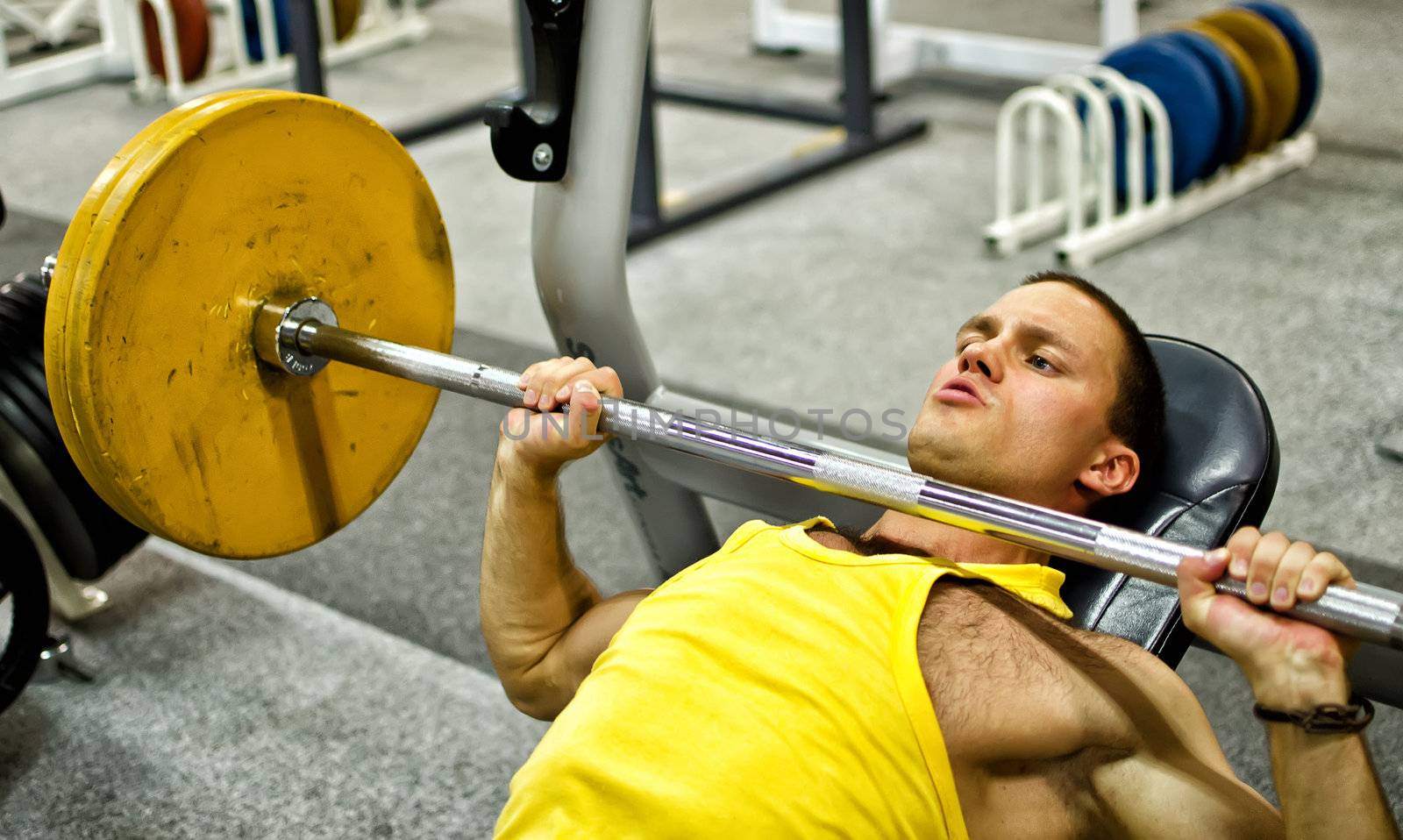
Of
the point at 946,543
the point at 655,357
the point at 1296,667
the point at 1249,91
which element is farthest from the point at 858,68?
the point at 1296,667

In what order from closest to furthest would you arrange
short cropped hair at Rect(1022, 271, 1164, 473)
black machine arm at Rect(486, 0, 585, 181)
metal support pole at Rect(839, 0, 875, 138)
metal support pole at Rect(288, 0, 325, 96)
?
1. short cropped hair at Rect(1022, 271, 1164, 473)
2. black machine arm at Rect(486, 0, 585, 181)
3. metal support pole at Rect(288, 0, 325, 96)
4. metal support pole at Rect(839, 0, 875, 138)

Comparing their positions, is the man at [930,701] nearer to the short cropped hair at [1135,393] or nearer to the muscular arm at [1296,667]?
the muscular arm at [1296,667]

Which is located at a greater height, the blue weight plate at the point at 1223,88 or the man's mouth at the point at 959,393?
the man's mouth at the point at 959,393

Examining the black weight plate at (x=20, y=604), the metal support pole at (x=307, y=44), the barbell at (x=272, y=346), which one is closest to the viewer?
the barbell at (x=272, y=346)

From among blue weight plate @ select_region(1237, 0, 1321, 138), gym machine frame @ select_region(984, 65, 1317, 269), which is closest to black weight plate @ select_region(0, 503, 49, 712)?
gym machine frame @ select_region(984, 65, 1317, 269)

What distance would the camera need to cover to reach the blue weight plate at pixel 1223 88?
345 cm

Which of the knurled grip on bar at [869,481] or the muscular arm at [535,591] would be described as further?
the muscular arm at [535,591]

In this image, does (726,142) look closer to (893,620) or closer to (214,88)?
(214,88)

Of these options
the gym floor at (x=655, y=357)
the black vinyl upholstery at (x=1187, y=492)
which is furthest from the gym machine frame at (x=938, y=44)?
the black vinyl upholstery at (x=1187, y=492)

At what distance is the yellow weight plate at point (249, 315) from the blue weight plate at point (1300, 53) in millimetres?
2886

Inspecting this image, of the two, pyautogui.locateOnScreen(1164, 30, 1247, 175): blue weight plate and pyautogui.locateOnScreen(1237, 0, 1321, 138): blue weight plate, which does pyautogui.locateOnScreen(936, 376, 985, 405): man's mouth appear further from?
pyautogui.locateOnScreen(1237, 0, 1321, 138): blue weight plate

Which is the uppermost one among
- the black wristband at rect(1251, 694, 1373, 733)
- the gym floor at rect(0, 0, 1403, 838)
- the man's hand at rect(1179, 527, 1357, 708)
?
the man's hand at rect(1179, 527, 1357, 708)

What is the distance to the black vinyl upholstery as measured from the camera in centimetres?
138

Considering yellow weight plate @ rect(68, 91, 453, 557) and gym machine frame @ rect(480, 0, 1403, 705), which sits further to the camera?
gym machine frame @ rect(480, 0, 1403, 705)
